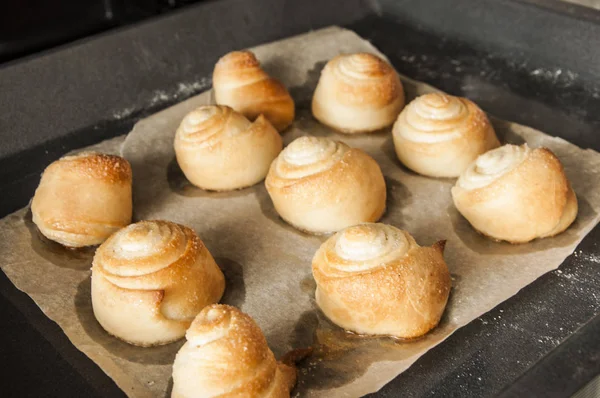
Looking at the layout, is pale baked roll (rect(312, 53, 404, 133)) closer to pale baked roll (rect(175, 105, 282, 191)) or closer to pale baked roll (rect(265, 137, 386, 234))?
pale baked roll (rect(175, 105, 282, 191))

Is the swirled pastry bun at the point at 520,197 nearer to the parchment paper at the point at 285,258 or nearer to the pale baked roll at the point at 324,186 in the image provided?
the parchment paper at the point at 285,258

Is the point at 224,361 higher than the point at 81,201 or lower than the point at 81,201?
higher

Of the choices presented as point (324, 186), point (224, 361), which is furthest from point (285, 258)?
point (224, 361)

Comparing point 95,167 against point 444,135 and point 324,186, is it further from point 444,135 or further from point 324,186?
point 444,135

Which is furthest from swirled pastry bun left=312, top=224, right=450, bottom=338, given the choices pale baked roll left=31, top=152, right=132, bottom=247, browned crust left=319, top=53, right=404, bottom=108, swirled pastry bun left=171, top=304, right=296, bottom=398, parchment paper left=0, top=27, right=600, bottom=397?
browned crust left=319, top=53, right=404, bottom=108

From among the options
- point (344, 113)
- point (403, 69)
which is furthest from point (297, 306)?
point (403, 69)

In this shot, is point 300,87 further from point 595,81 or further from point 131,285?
point 131,285
